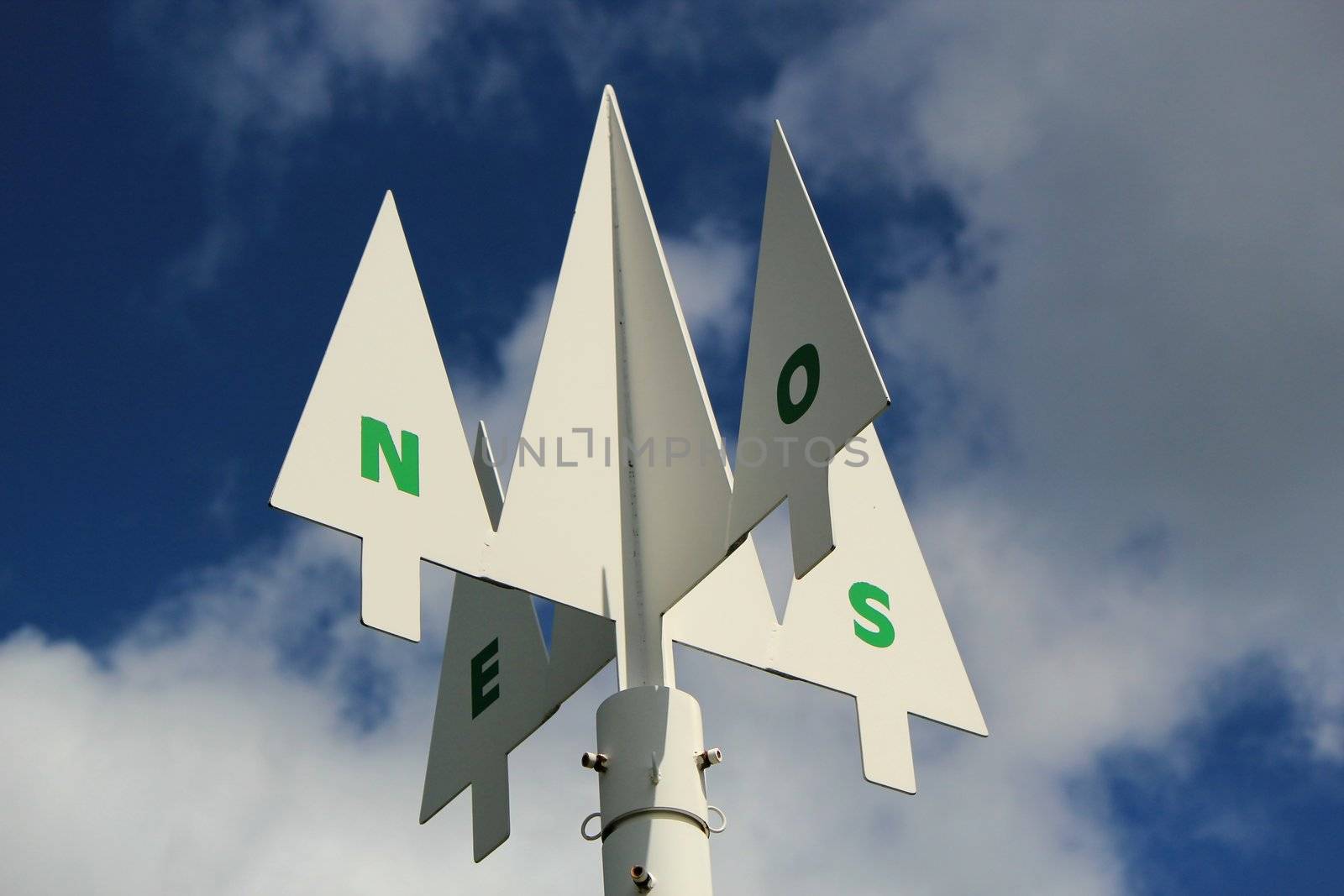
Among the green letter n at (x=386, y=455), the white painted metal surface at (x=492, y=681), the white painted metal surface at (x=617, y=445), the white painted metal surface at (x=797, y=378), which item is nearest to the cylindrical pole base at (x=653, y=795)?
the white painted metal surface at (x=617, y=445)

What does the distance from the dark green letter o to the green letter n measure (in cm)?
224

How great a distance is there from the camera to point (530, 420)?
35.8 ft

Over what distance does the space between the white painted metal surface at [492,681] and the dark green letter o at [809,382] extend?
1.90 m

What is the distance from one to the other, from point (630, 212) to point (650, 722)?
401 cm

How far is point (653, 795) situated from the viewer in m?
9.45

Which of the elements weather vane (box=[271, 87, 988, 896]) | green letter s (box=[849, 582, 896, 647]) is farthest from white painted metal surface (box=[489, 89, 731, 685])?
green letter s (box=[849, 582, 896, 647])

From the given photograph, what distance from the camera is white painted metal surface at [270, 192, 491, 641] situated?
→ 9.36 meters

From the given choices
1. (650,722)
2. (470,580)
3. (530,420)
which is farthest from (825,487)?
(470,580)

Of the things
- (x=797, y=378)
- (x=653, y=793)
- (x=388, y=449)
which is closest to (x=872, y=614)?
(x=797, y=378)

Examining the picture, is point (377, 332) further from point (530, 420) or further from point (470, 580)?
point (470, 580)

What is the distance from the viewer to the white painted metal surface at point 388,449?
9359 millimetres

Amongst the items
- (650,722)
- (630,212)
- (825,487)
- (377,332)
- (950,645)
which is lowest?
(650,722)

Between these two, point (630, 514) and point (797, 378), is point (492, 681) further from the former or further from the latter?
point (797, 378)

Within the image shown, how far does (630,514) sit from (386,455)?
1.71 metres
